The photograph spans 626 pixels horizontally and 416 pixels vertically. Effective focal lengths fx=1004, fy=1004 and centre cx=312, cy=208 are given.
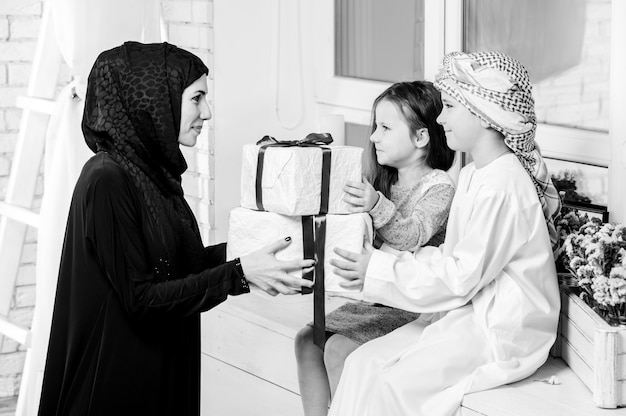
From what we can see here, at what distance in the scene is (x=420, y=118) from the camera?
2676mm

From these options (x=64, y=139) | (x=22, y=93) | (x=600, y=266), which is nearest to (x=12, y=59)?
(x=22, y=93)

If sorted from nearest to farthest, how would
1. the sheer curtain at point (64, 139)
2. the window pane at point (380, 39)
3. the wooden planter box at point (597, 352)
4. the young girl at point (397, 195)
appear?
the wooden planter box at point (597, 352) < the young girl at point (397, 195) < the sheer curtain at point (64, 139) < the window pane at point (380, 39)

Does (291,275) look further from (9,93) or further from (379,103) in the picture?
(9,93)

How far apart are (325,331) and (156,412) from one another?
561 mm

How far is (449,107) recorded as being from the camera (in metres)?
2.36

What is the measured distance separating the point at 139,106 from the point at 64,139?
3.75ft

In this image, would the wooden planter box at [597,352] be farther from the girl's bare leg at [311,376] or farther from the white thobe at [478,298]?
the girl's bare leg at [311,376]

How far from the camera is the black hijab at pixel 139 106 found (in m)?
2.18

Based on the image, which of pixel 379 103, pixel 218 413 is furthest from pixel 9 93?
pixel 379 103

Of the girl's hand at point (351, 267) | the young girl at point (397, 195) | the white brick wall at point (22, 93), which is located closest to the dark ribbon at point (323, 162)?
the girl's hand at point (351, 267)

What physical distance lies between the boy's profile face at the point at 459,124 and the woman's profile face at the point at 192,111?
561 mm

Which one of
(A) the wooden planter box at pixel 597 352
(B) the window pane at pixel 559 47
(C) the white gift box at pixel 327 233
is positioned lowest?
(A) the wooden planter box at pixel 597 352

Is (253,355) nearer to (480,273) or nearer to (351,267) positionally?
(351,267)

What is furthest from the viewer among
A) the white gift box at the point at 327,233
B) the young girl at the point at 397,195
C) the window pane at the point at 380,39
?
the window pane at the point at 380,39
